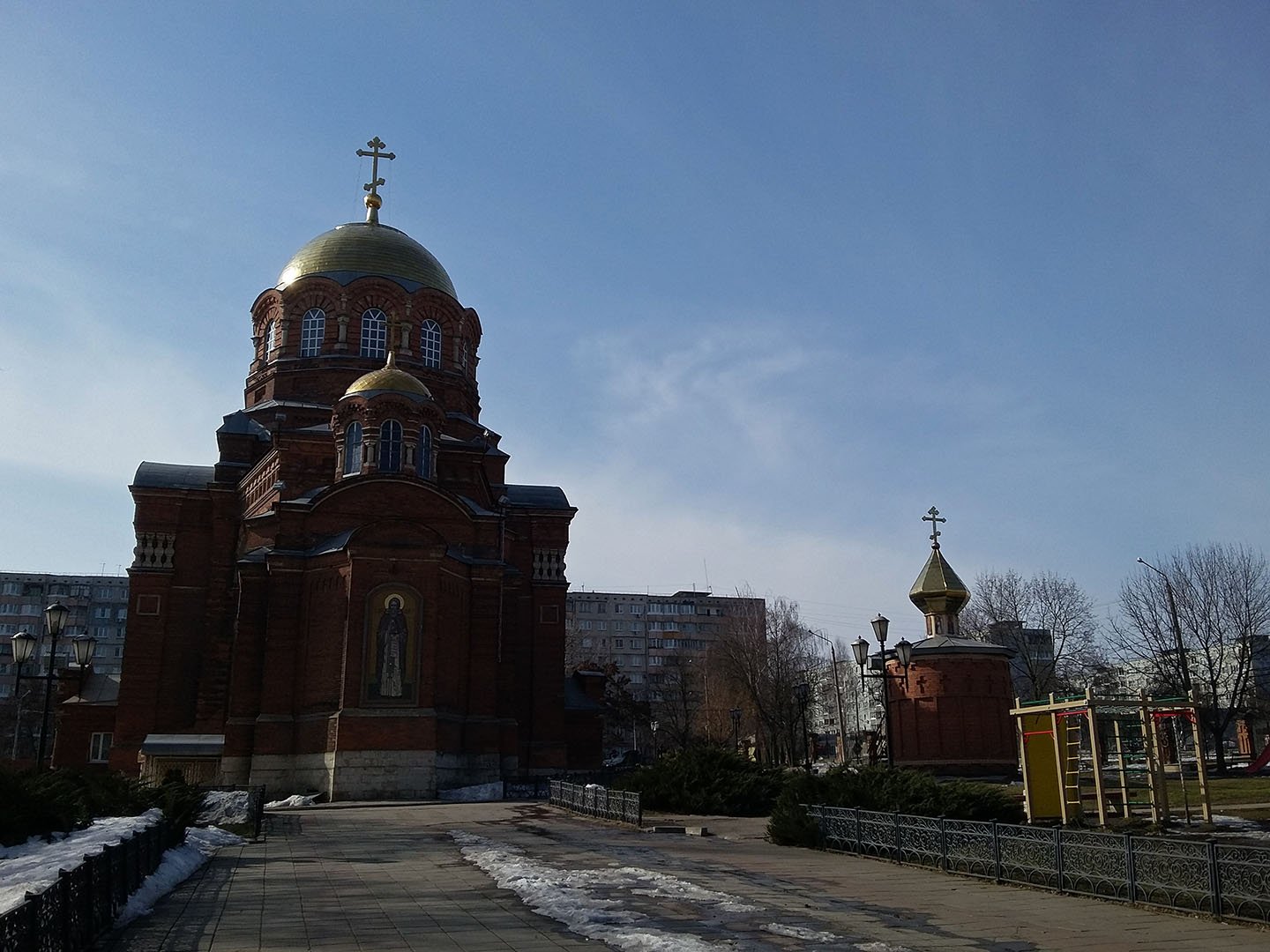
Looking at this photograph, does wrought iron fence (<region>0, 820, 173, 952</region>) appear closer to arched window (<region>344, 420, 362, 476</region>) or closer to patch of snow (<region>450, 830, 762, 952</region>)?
patch of snow (<region>450, 830, 762, 952</region>)

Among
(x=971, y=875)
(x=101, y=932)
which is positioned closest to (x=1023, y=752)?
(x=971, y=875)

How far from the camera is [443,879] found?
40.2ft

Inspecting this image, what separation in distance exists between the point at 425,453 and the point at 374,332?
8.62 metres

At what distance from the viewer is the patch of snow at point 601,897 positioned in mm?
8195

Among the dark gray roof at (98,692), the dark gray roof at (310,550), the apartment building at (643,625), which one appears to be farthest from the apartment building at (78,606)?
the dark gray roof at (310,550)

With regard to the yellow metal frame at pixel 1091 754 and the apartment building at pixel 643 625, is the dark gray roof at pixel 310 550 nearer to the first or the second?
the yellow metal frame at pixel 1091 754

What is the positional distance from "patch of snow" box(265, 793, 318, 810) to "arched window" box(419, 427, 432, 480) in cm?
965

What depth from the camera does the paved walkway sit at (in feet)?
27.4

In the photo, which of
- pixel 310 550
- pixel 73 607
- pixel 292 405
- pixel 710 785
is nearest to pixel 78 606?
pixel 73 607

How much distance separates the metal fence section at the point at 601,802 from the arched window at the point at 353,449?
12.5 metres

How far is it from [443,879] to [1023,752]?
973 centimetres

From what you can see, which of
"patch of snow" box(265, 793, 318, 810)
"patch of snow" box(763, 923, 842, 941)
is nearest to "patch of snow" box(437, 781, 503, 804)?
"patch of snow" box(265, 793, 318, 810)

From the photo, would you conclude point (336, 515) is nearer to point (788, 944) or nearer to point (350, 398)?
point (350, 398)

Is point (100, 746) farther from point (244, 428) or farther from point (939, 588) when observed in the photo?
point (939, 588)
